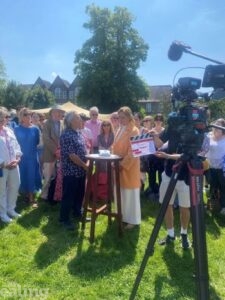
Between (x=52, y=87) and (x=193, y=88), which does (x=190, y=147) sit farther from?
(x=52, y=87)

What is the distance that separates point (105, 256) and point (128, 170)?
4.41ft

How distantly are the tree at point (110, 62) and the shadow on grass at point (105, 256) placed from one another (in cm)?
3109

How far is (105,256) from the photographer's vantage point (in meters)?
4.46

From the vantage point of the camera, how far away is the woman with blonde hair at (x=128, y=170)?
17.0 feet

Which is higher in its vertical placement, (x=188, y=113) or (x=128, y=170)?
(x=188, y=113)

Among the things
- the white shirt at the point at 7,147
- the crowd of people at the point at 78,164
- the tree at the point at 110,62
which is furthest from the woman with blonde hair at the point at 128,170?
the tree at the point at 110,62

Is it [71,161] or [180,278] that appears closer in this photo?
[180,278]

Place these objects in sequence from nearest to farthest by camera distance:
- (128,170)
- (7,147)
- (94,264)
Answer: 1. (94,264)
2. (128,170)
3. (7,147)

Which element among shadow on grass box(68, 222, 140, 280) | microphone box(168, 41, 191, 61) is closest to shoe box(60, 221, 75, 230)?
shadow on grass box(68, 222, 140, 280)

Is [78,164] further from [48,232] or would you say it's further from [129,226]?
[129,226]

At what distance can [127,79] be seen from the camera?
120 ft

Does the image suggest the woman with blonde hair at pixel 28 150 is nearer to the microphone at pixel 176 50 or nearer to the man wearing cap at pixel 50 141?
the man wearing cap at pixel 50 141

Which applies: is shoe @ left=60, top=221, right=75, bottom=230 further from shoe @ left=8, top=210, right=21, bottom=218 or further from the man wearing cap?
the man wearing cap

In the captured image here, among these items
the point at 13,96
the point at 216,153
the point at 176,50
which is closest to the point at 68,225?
the point at 216,153
